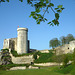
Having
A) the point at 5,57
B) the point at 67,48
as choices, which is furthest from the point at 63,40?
the point at 5,57

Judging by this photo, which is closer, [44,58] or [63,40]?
[44,58]

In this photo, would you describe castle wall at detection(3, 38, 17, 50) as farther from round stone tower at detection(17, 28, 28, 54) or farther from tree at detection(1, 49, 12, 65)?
round stone tower at detection(17, 28, 28, 54)

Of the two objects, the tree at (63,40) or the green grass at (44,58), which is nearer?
the green grass at (44,58)

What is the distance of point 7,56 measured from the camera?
4694 centimetres

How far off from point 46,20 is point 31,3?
79 centimetres

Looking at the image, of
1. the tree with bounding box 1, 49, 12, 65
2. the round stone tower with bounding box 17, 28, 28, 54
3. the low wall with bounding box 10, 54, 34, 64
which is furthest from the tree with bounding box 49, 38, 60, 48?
the tree with bounding box 1, 49, 12, 65

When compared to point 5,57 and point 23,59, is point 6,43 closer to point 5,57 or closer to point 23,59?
point 5,57

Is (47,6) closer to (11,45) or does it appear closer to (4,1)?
(4,1)

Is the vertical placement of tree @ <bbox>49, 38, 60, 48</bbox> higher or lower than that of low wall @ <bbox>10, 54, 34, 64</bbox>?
higher

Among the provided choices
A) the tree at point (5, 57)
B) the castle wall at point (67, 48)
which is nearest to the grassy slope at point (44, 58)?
the castle wall at point (67, 48)

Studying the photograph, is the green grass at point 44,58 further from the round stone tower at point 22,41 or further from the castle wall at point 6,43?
the castle wall at point 6,43

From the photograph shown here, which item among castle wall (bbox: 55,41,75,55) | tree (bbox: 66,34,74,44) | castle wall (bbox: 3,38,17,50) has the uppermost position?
tree (bbox: 66,34,74,44)

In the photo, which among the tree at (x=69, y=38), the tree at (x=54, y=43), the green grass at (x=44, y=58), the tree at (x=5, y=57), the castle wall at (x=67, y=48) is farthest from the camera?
the tree at (x=69, y=38)

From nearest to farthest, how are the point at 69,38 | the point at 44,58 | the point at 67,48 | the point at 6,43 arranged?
1. the point at 67,48
2. the point at 44,58
3. the point at 6,43
4. the point at 69,38
